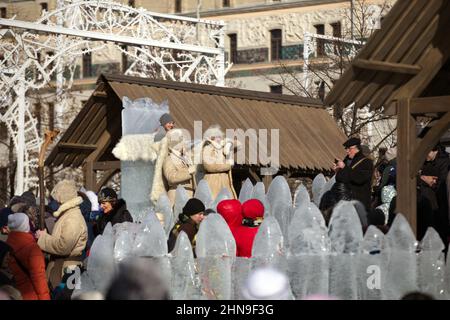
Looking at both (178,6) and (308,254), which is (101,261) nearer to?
(308,254)

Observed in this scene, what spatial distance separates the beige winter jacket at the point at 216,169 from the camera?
20.0 meters

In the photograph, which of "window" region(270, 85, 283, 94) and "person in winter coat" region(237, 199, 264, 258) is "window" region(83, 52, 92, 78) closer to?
"window" region(270, 85, 283, 94)

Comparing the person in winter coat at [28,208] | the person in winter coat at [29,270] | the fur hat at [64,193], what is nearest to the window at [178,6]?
the person in winter coat at [28,208]

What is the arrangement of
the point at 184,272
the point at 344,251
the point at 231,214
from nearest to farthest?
the point at 344,251 → the point at 184,272 → the point at 231,214

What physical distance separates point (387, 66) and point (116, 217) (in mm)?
4319

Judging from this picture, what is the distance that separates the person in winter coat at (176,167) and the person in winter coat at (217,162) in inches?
9.0

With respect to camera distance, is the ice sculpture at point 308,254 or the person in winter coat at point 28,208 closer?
the ice sculpture at point 308,254

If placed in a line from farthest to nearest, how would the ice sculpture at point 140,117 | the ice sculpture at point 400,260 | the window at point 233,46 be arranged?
the window at point 233,46 → the ice sculpture at point 140,117 → the ice sculpture at point 400,260

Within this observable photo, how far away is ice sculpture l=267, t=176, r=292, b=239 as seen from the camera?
60.3 ft

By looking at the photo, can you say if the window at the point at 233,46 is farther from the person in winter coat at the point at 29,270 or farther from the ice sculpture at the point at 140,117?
the person in winter coat at the point at 29,270

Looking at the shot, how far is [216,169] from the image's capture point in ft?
65.5

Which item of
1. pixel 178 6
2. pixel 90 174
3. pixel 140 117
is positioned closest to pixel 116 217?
pixel 140 117

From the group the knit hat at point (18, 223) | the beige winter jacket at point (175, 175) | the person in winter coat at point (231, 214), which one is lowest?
the knit hat at point (18, 223)

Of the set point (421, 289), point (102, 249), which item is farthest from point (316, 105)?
point (421, 289)
